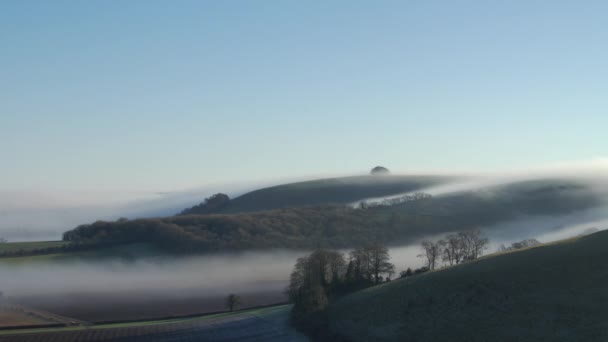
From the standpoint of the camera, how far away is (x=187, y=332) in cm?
7988

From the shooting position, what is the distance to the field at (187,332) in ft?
252

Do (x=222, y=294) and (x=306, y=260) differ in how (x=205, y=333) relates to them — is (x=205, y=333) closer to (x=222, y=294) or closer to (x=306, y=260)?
(x=306, y=260)

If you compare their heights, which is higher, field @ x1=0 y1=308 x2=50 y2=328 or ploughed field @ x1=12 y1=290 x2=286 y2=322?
field @ x1=0 y1=308 x2=50 y2=328

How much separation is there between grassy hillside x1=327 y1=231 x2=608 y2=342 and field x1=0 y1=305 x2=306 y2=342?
8.17 metres

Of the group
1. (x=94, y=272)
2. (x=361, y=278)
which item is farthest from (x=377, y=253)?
(x=94, y=272)

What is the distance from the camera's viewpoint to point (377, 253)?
106 m

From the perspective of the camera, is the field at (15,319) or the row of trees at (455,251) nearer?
the field at (15,319)

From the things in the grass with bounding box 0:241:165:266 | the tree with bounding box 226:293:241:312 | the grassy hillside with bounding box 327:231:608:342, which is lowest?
the tree with bounding box 226:293:241:312

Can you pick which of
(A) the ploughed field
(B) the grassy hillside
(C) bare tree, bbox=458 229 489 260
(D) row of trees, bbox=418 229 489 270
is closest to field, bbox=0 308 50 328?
(A) the ploughed field

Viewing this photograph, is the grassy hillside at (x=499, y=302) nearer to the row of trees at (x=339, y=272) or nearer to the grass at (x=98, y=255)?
the row of trees at (x=339, y=272)

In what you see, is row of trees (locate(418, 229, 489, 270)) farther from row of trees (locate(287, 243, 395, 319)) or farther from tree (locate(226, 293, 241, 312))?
tree (locate(226, 293, 241, 312))

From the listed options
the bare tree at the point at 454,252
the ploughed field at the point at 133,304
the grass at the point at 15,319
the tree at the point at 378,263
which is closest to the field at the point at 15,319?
the grass at the point at 15,319

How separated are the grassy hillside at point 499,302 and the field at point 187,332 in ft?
26.8

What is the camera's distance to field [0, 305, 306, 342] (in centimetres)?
7675
